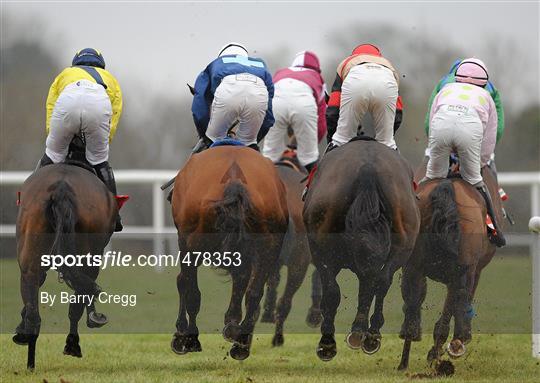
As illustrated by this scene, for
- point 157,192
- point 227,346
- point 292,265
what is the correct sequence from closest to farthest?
point 227,346, point 292,265, point 157,192

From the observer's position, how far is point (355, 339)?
7.36 m

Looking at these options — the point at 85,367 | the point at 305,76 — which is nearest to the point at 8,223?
the point at 305,76

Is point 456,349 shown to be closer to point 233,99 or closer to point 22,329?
point 233,99

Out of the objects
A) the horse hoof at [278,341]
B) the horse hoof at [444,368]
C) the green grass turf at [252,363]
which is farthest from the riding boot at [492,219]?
the horse hoof at [278,341]

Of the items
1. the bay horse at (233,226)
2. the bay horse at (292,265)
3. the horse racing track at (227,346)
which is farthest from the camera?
the bay horse at (292,265)

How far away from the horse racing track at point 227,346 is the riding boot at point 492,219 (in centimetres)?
33

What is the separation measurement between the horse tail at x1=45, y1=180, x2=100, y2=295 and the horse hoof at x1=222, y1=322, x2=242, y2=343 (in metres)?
0.92

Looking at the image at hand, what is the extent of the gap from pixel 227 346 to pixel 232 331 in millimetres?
1635

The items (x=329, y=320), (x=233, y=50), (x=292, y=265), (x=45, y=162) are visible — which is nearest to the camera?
(x=329, y=320)

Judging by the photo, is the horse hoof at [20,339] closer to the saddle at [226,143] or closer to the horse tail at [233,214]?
the horse tail at [233,214]

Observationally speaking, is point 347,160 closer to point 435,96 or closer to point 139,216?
point 435,96

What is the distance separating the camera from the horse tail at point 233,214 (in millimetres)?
7441

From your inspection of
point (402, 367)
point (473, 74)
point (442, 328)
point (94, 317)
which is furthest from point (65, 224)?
point (473, 74)

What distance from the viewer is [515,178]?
1557cm
